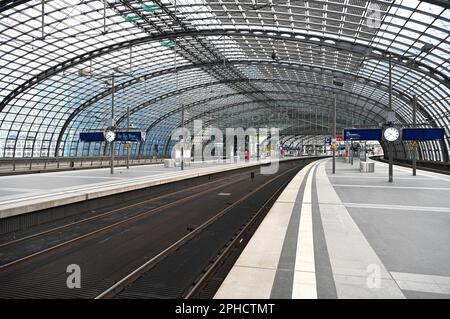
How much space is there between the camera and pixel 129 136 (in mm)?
26062

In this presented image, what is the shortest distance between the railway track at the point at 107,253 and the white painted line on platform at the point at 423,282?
3269mm

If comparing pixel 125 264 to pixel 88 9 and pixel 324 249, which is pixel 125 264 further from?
pixel 88 9

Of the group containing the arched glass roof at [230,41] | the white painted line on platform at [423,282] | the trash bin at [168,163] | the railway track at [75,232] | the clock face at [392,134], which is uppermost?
the arched glass roof at [230,41]

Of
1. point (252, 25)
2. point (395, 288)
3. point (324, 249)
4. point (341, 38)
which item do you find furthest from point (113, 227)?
point (341, 38)

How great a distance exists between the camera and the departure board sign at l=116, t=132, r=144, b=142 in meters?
25.9

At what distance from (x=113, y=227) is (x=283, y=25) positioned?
30.0 m

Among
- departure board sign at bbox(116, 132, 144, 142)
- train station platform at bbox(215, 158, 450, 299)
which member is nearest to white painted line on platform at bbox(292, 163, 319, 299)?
train station platform at bbox(215, 158, 450, 299)

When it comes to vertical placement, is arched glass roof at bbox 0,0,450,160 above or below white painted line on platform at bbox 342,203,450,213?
above

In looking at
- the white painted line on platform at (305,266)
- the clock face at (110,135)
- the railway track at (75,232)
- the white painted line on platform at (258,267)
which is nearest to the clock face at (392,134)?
the railway track at (75,232)

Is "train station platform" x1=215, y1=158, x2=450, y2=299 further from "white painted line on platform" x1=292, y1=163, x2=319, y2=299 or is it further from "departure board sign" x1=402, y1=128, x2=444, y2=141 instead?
"departure board sign" x1=402, y1=128, x2=444, y2=141

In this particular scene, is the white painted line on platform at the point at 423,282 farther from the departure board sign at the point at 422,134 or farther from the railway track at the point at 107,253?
the departure board sign at the point at 422,134

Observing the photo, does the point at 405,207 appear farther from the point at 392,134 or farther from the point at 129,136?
the point at 129,136

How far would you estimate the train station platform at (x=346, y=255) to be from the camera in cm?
441

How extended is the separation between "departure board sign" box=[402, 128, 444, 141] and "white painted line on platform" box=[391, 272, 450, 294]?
18.1 m
